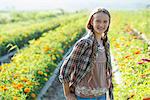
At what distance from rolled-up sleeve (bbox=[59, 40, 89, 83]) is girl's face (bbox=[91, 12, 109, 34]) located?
16 centimetres

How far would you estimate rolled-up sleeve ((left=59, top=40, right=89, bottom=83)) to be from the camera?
114 inches

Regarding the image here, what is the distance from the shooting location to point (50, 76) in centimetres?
677

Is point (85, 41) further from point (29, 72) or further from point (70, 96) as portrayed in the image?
point (29, 72)

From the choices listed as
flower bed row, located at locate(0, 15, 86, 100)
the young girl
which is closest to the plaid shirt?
the young girl

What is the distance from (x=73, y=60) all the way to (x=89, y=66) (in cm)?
14

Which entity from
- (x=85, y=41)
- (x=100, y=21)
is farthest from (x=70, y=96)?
(x=100, y=21)

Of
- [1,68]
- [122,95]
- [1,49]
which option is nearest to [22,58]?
[1,68]

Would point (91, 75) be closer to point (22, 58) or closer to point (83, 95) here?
point (83, 95)

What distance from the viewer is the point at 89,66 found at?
9.57ft

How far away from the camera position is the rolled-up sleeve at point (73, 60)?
2898 millimetres

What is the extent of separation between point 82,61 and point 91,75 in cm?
15

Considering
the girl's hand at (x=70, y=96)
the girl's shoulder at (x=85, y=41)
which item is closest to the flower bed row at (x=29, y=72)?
the girl's hand at (x=70, y=96)

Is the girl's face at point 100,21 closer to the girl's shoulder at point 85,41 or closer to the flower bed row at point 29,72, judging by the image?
the girl's shoulder at point 85,41

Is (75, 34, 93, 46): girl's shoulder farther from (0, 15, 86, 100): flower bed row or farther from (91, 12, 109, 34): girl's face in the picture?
(0, 15, 86, 100): flower bed row
